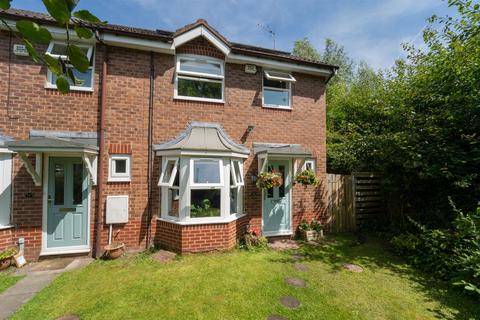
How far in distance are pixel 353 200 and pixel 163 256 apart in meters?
7.06

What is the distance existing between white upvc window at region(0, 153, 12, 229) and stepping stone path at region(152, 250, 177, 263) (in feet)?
12.2

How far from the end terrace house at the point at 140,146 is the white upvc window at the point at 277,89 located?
0.38 ft

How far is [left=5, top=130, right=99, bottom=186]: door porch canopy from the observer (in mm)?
5684

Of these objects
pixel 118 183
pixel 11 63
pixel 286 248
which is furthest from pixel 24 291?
pixel 286 248

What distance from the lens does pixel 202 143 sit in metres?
7.02

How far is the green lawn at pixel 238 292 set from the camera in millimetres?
4262

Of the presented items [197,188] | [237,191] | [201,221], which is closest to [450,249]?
[237,191]

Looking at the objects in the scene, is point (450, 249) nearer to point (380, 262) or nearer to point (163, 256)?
Answer: point (380, 262)

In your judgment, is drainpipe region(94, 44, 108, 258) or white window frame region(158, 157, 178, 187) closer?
drainpipe region(94, 44, 108, 258)

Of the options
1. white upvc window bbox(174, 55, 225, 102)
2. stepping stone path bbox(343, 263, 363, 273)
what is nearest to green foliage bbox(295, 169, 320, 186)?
stepping stone path bbox(343, 263, 363, 273)

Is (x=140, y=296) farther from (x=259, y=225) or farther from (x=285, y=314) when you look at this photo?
(x=259, y=225)

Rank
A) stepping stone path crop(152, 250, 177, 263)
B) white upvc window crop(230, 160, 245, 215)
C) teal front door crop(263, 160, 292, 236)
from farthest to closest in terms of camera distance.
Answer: teal front door crop(263, 160, 292, 236) → white upvc window crop(230, 160, 245, 215) → stepping stone path crop(152, 250, 177, 263)

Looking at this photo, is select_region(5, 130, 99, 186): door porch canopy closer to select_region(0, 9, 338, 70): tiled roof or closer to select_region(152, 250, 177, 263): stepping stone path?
select_region(152, 250, 177, 263): stepping stone path

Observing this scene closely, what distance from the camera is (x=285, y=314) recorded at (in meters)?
4.22
